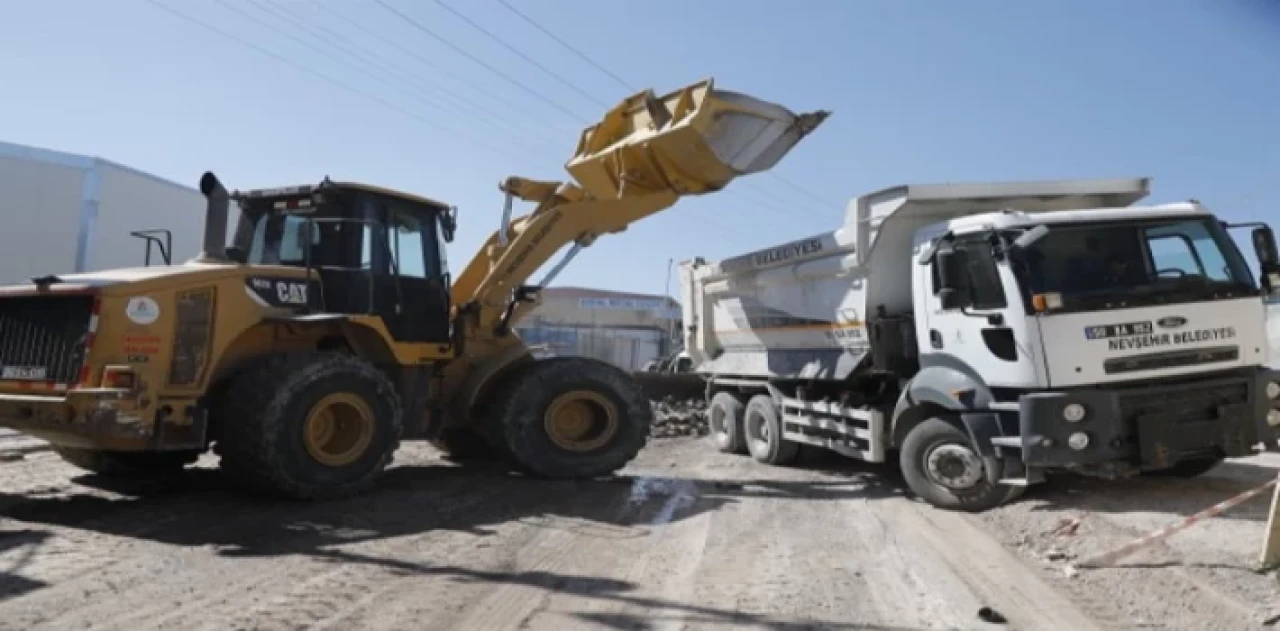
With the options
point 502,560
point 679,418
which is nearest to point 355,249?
point 502,560

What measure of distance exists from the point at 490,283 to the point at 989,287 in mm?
5004

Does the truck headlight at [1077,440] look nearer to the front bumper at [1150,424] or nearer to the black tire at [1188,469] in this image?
the front bumper at [1150,424]

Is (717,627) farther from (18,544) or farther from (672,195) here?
(672,195)

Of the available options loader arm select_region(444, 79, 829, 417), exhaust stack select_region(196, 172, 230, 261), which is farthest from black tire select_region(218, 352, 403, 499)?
loader arm select_region(444, 79, 829, 417)

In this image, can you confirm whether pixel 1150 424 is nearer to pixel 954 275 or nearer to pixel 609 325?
pixel 954 275

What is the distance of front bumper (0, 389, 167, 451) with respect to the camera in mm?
6414

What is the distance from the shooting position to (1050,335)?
6.59 metres

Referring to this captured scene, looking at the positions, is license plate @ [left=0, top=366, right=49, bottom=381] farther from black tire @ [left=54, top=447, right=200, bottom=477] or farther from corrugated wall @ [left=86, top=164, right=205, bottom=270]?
corrugated wall @ [left=86, top=164, right=205, bottom=270]

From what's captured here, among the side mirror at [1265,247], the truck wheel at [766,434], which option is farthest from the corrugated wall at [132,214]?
the side mirror at [1265,247]

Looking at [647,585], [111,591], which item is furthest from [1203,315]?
[111,591]

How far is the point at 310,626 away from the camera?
4145mm

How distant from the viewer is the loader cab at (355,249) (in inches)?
324

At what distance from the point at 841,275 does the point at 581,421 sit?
3062 millimetres

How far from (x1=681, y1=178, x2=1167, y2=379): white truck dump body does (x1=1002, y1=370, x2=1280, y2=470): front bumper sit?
6.61ft
